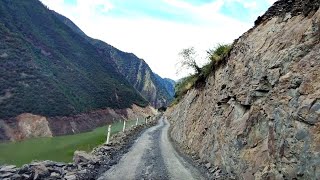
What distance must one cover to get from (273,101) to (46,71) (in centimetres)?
7886

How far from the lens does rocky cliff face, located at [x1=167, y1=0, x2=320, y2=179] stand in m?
9.57

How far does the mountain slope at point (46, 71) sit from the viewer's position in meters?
67.1

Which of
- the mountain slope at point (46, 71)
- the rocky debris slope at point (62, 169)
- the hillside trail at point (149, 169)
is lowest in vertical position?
the hillside trail at point (149, 169)

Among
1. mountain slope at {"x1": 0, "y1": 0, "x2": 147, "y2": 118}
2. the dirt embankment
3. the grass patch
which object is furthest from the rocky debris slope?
mountain slope at {"x1": 0, "y1": 0, "x2": 147, "y2": 118}

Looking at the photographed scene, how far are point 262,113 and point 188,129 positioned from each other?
17026 millimetres

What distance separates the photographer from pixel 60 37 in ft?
395

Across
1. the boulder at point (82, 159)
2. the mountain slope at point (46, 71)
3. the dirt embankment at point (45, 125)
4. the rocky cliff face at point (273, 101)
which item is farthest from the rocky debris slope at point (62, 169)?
the mountain slope at point (46, 71)

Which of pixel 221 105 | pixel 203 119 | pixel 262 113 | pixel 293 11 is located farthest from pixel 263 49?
pixel 203 119

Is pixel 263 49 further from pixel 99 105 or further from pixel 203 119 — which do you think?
pixel 99 105

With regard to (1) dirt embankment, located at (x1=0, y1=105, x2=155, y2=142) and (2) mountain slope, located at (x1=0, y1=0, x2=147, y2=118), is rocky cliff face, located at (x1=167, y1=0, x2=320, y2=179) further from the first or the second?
(2) mountain slope, located at (x1=0, y1=0, x2=147, y2=118)

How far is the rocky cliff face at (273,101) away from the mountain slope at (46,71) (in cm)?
4857

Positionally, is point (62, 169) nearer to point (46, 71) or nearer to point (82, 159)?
point (82, 159)

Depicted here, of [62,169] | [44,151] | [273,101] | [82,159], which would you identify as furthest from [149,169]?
[44,151]

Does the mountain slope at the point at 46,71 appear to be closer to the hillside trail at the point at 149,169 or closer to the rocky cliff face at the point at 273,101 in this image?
the hillside trail at the point at 149,169
